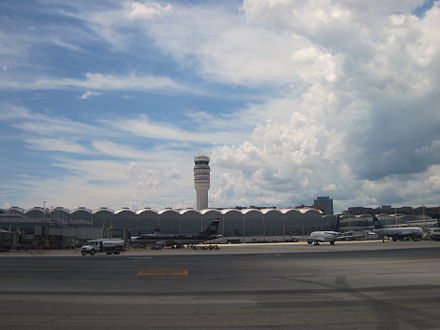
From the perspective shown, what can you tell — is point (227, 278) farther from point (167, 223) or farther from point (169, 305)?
point (167, 223)

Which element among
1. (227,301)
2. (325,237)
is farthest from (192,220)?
(227,301)

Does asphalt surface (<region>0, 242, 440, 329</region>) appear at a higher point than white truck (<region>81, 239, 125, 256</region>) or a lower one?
higher

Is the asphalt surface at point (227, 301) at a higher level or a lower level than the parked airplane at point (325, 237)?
higher

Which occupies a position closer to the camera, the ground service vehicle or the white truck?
the white truck

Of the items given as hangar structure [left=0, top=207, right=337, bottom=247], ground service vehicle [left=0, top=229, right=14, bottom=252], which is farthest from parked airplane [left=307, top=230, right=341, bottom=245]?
hangar structure [left=0, top=207, right=337, bottom=247]

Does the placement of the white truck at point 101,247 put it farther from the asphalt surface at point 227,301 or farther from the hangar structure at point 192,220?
the hangar structure at point 192,220

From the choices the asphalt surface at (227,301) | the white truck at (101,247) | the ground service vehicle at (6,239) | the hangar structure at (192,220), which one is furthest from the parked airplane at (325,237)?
the hangar structure at (192,220)

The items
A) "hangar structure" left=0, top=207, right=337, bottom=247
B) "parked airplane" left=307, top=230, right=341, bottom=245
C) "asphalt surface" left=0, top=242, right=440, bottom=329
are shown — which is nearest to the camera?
"asphalt surface" left=0, top=242, right=440, bottom=329

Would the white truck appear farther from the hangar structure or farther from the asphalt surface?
the hangar structure

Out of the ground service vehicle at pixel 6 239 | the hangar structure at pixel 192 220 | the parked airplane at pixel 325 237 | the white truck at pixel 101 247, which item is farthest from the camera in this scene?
the hangar structure at pixel 192 220

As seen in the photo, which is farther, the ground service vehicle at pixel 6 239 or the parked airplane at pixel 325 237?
the parked airplane at pixel 325 237

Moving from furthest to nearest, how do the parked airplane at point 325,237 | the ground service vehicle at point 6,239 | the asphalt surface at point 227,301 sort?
1. the parked airplane at point 325,237
2. the ground service vehicle at point 6,239
3. the asphalt surface at point 227,301

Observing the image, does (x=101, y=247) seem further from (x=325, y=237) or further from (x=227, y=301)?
(x=227, y=301)

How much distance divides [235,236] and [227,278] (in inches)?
6366
